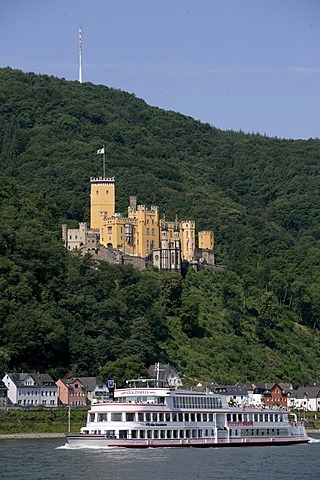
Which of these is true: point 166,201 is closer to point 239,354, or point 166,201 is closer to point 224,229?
point 224,229

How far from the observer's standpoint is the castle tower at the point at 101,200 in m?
146

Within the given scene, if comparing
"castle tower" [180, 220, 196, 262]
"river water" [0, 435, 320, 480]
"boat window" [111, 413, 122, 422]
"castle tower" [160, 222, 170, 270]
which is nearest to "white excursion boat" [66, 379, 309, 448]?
"boat window" [111, 413, 122, 422]

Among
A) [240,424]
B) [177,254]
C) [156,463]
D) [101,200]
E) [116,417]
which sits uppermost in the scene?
[101,200]

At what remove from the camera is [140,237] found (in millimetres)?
141750

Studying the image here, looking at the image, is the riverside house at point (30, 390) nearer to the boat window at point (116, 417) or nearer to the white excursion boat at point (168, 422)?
the white excursion boat at point (168, 422)

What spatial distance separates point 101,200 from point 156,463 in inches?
3053

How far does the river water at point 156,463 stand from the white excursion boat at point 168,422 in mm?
1134

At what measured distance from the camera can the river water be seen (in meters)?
68.1

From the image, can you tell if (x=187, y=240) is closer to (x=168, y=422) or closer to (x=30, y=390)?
(x=30, y=390)

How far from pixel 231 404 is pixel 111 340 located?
3268 cm

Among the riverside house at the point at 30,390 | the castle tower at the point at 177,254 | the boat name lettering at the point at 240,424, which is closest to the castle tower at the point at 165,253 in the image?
the castle tower at the point at 177,254

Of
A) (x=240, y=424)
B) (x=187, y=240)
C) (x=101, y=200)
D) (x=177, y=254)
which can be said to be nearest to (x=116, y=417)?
(x=240, y=424)

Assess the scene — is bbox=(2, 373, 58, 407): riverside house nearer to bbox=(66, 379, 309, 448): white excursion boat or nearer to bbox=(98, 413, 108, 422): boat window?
bbox=(66, 379, 309, 448): white excursion boat

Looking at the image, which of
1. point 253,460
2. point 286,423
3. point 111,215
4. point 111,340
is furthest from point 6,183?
point 253,460
